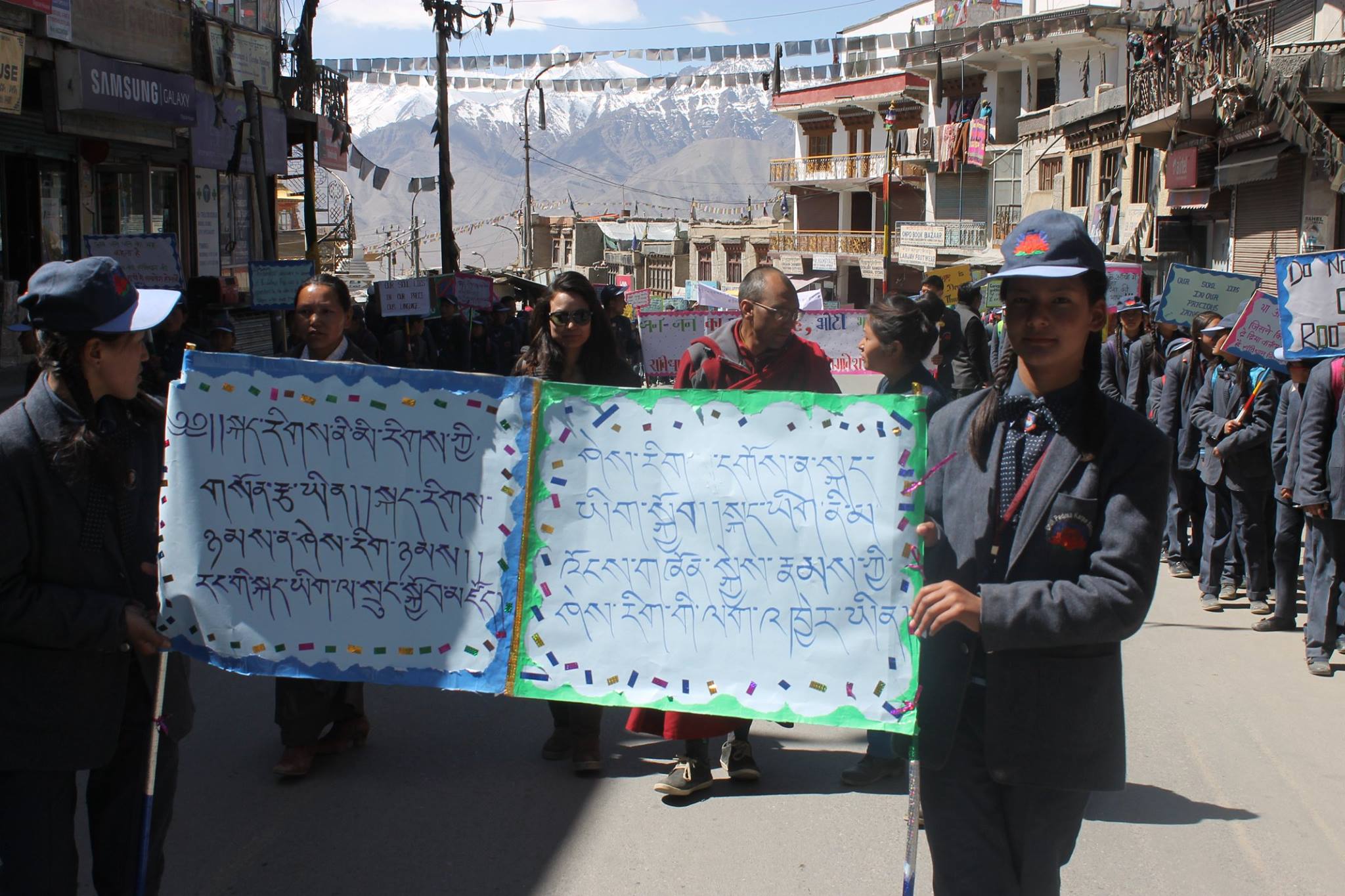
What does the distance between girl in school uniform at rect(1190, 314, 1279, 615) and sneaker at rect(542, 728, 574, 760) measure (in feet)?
16.4

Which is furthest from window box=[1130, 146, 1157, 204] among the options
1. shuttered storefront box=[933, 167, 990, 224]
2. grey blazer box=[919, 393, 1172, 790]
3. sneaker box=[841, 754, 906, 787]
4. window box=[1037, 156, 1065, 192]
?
grey blazer box=[919, 393, 1172, 790]

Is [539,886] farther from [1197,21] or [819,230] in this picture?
[819,230]

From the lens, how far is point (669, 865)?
439 cm

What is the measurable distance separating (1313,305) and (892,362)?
2.53m

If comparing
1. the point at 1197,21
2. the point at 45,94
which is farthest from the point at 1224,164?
the point at 45,94

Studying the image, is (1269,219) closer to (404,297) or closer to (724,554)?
(404,297)

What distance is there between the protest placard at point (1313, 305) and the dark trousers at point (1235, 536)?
206 cm

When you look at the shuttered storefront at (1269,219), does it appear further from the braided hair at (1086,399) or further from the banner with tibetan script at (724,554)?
the braided hair at (1086,399)

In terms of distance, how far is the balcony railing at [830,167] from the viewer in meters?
58.8

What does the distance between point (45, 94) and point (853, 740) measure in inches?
577

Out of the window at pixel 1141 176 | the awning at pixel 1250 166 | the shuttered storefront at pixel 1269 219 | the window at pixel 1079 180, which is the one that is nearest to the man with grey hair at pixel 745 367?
the shuttered storefront at pixel 1269 219

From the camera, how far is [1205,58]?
768 inches

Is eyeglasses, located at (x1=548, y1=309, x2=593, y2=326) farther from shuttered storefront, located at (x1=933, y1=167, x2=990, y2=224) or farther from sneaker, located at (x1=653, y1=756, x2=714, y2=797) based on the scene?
shuttered storefront, located at (x1=933, y1=167, x2=990, y2=224)

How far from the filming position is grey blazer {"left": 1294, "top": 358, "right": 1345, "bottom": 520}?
22.4 ft
